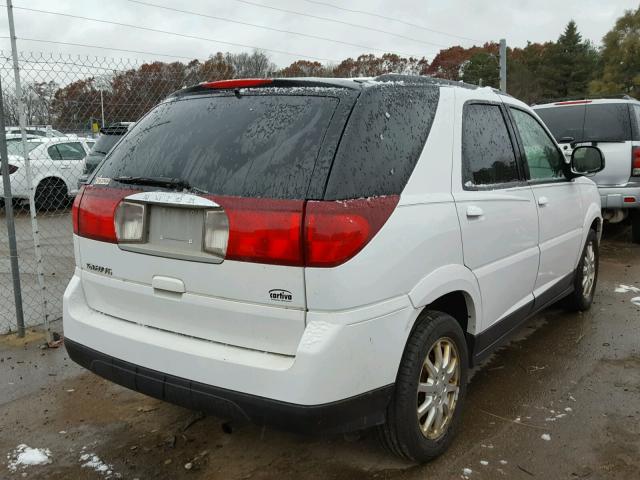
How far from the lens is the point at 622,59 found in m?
54.0

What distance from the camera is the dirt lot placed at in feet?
9.14

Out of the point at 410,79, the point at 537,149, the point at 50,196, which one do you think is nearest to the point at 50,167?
the point at 50,196

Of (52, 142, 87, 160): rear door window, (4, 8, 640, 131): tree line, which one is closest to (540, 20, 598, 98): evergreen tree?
(4, 8, 640, 131): tree line

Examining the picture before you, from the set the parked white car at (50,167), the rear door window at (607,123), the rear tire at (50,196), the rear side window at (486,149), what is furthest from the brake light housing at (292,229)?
the rear tire at (50,196)

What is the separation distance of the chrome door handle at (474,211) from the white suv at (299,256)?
0.02m

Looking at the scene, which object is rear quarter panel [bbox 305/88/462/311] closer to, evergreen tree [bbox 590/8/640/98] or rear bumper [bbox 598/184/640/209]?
rear bumper [bbox 598/184/640/209]

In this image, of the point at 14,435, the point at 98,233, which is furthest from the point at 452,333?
the point at 14,435

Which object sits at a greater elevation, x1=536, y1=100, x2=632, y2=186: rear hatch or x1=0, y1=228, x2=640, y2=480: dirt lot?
x1=536, y1=100, x2=632, y2=186: rear hatch

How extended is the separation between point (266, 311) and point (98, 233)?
3.25 feet

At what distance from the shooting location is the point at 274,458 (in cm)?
289

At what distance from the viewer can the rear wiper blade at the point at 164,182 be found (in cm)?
241

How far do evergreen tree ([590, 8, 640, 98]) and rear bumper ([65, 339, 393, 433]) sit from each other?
55500mm

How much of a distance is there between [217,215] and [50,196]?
10124mm

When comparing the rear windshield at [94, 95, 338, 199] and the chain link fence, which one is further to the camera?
the chain link fence
